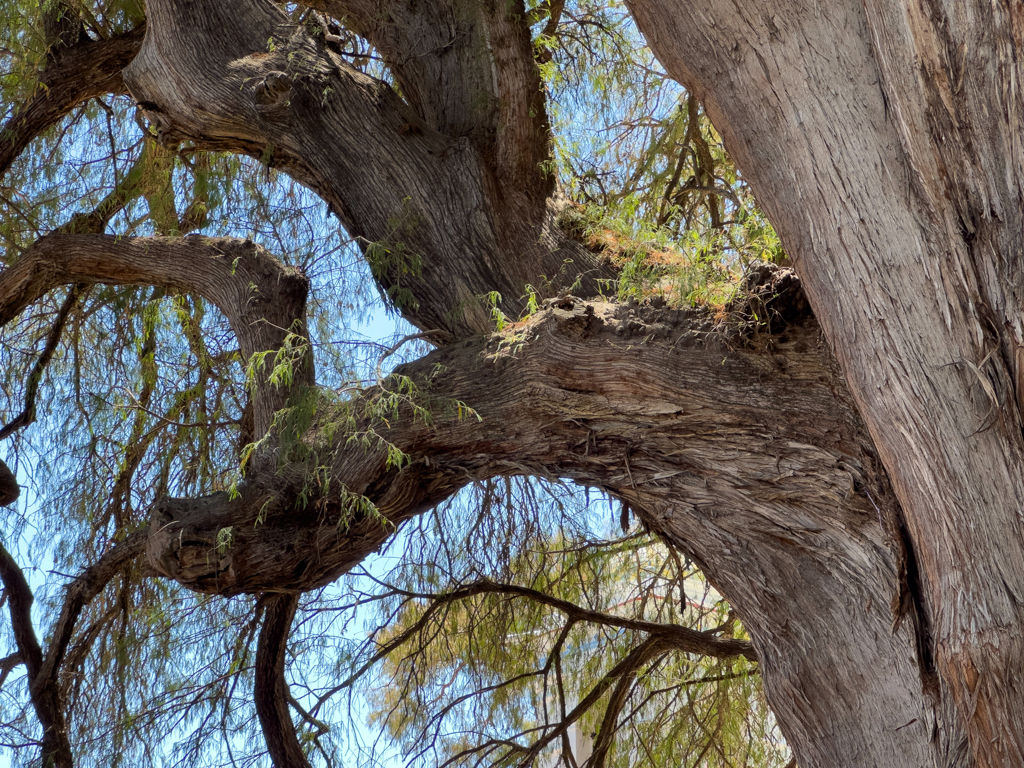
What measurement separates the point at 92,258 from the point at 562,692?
239 centimetres

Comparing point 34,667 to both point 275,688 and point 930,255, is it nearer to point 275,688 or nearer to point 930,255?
point 275,688

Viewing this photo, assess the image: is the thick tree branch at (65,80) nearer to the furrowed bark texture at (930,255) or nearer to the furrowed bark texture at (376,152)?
the furrowed bark texture at (376,152)

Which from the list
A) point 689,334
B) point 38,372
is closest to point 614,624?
point 689,334

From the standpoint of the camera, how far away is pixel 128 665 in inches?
145

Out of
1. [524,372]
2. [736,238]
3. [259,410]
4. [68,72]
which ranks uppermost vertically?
[68,72]

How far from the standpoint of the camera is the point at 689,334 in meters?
2.30

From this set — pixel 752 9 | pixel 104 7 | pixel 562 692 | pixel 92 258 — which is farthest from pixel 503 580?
pixel 104 7

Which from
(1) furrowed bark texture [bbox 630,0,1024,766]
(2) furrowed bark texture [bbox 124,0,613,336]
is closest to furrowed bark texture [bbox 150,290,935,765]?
(1) furrowed bark texture [bbox 630,0,1024,766]

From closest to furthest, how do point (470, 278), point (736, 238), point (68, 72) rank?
point (736, 238), point (470, 278), point (68, 72)

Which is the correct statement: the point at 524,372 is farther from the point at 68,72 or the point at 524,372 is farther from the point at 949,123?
the point at 68,72

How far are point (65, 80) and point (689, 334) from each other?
2.61 m

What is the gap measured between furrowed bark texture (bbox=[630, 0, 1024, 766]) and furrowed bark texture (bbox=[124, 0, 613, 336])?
106 centimetres

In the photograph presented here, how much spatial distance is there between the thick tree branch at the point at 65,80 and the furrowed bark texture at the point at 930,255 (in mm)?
2525

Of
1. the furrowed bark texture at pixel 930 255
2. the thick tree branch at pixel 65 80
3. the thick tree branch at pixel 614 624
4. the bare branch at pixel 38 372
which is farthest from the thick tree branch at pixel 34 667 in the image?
the furrowed bark texture at pixel 930 255
